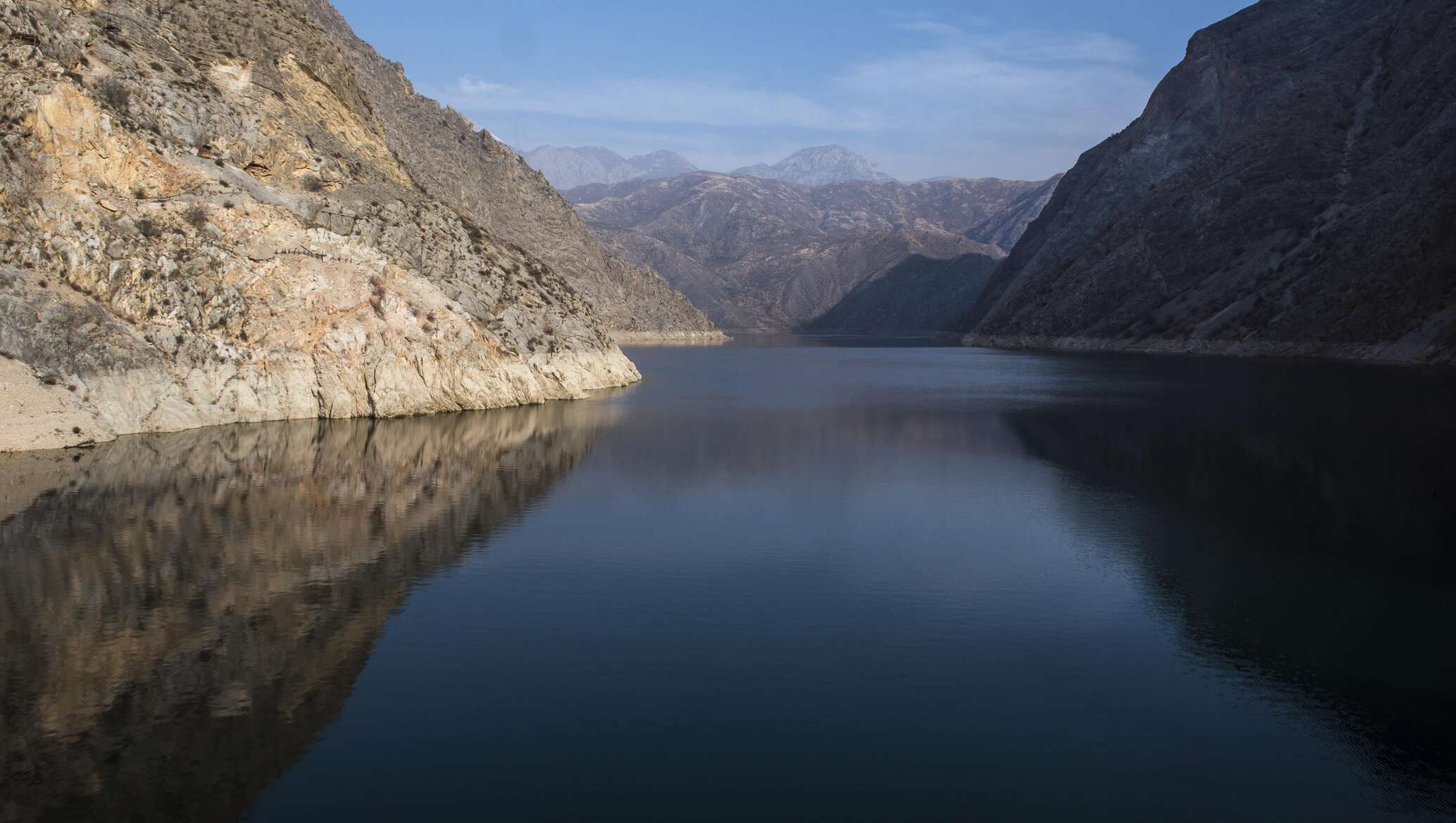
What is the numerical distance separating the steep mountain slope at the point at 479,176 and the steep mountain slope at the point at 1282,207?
70.1 metres

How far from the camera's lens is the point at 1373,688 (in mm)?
16375

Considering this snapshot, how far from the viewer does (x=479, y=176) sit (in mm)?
147875

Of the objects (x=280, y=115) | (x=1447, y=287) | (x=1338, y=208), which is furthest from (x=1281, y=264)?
(x=280, y=115)

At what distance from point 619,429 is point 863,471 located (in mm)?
15280

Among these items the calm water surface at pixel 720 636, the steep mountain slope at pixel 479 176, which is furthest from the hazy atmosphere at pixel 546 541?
the steep mountain slope at pixel 479 176

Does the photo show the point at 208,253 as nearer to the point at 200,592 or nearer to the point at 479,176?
the point at 200,592

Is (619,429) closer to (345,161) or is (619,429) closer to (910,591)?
(345,161)

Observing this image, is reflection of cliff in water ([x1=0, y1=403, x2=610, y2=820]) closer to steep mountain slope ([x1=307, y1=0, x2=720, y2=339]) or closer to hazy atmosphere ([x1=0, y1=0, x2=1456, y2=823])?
hazy atmosphere ([x1=0, y1=0, x2=1456, y2=823])

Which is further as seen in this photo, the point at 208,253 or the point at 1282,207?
the point at 1282,207

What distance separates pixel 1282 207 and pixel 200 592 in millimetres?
143114

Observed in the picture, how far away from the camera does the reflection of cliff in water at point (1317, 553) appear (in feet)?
51.4

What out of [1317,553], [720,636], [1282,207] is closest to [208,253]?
[720,636]

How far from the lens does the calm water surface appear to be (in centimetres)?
1315

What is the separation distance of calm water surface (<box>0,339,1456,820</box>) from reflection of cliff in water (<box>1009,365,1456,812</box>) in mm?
113
